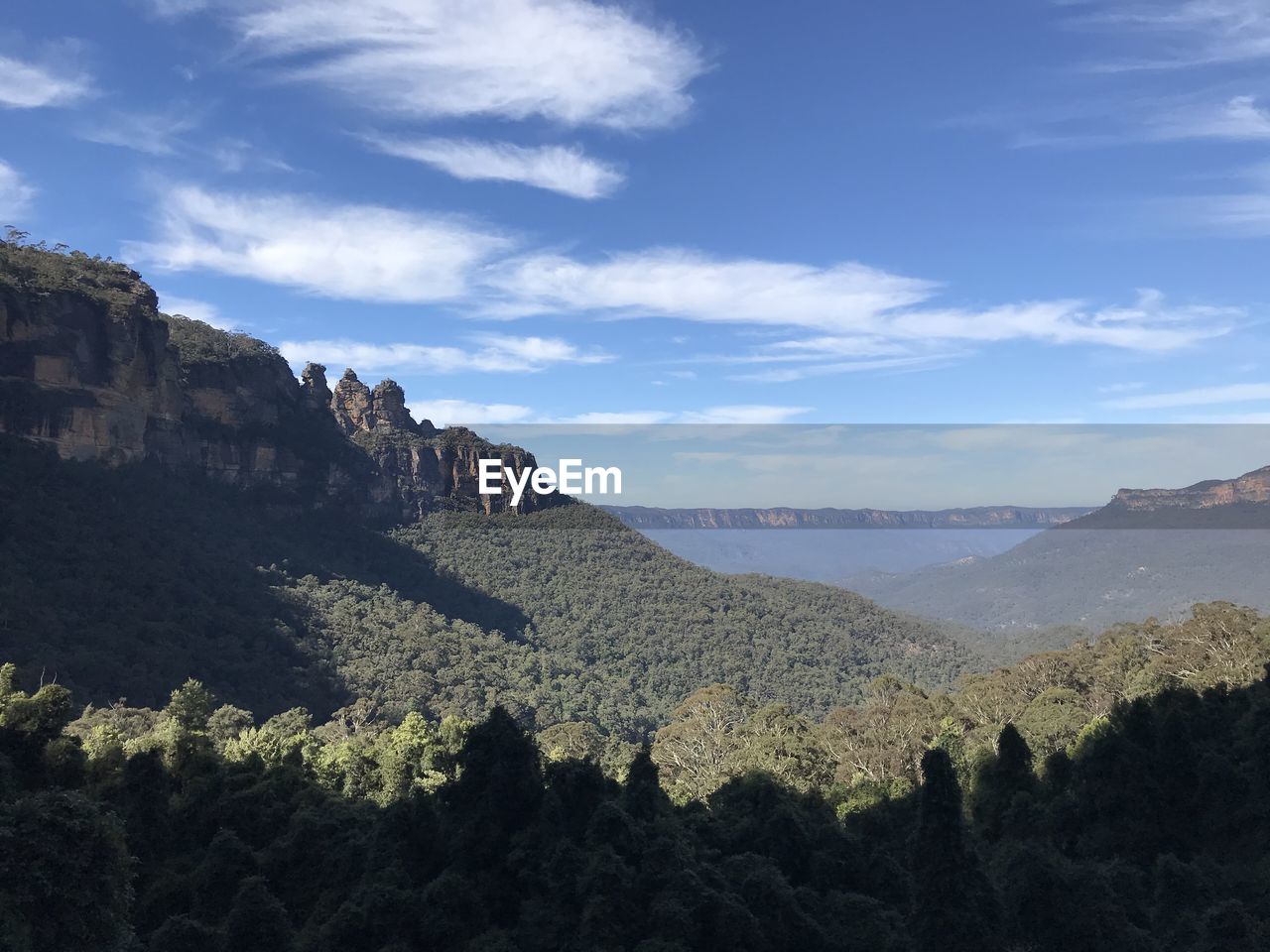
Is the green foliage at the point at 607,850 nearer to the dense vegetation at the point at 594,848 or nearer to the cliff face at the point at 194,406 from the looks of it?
the dense vegetation at the point at 594,848

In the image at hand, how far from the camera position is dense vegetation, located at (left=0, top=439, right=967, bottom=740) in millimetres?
56750

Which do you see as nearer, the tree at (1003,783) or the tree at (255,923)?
the tree at (255,923)

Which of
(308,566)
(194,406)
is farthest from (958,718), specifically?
(194,406)

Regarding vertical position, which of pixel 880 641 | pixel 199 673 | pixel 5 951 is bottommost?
pixel 880 641

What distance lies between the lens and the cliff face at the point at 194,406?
A: 229 feet

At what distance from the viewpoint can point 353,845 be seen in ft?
76.9

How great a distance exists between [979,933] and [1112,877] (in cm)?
543

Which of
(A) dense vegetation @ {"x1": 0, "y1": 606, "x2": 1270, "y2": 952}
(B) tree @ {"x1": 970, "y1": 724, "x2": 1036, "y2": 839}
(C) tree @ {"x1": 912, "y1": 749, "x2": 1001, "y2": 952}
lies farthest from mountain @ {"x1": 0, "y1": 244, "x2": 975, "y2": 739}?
(C) tree @ {"x1": 912, "y1": 749, "x2": 1001, "y2": 952}

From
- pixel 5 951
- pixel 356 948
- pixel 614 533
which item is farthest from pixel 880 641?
pixel 5 951

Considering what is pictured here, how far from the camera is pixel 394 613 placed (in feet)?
286

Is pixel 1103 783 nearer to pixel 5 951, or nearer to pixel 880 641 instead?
pixel 5 951

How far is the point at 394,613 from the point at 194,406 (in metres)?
36.9

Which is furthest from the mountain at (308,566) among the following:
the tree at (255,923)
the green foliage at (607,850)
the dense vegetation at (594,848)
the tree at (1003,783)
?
the tree at (1003,783)

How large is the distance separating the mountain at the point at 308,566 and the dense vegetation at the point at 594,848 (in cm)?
2476
